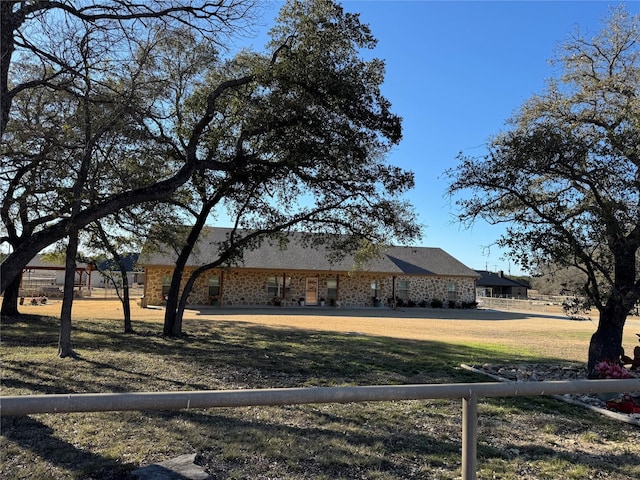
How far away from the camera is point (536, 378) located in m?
9.25

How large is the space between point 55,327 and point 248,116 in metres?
10.9

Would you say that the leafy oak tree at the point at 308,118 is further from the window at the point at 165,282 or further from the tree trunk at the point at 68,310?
the window at the point at 165,282

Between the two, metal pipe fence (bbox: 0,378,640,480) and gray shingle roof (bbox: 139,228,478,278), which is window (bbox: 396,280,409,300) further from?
metal pipe fence (bbox: 0,378,640,480)

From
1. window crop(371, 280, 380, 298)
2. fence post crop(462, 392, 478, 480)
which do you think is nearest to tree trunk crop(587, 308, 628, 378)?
fence post crop(462, 392, 478, 480)

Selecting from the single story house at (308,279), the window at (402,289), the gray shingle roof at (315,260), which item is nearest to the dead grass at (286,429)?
the gray shingle roof at (315,260)

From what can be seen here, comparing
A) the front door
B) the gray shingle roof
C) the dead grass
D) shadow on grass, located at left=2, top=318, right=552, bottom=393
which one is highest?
the gray shingle roof

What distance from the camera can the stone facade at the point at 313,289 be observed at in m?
30.0

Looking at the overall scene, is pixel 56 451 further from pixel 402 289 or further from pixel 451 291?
pixel 451 291

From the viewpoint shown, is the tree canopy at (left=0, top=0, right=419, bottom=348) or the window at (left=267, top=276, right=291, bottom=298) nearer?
the tree canopy at (left=0, top=0, right=419, bottom=348)

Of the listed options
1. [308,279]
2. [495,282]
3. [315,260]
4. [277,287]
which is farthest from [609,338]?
[495,282]

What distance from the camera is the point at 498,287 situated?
195 ft

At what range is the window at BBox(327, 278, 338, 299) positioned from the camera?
33.2m

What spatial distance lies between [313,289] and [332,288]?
1.48 m

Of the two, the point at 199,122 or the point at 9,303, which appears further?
the point at 9,303
